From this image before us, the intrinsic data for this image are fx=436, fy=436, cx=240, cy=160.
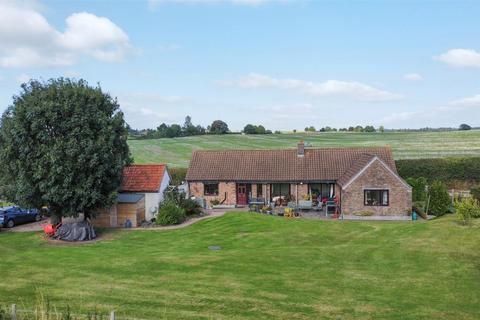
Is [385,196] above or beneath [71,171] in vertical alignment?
beneath

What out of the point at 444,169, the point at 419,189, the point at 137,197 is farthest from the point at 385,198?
the point at 137,197

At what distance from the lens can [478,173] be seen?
45.5m

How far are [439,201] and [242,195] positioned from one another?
55.9ft

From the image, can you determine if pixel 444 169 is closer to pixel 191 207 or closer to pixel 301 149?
pixel 301 149

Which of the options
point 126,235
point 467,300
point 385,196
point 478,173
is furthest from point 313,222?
point 478,173

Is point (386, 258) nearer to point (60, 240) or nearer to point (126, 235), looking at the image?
point (126, 235)

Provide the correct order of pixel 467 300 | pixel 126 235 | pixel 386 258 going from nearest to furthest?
pixel 467 300 → pixel 386 258 → pixel 126 235

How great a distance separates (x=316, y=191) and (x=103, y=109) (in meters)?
20.2

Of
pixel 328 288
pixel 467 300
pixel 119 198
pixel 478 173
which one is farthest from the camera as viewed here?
pixel 478 173

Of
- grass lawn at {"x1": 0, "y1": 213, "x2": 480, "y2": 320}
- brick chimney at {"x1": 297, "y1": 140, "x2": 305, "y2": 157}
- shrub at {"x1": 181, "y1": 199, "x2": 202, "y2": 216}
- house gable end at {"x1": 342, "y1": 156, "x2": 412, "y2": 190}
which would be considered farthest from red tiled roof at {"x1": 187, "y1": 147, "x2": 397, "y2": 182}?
grass lawn at {"x1": 0, "y1": 213, "x2": 480, "y2": 320}

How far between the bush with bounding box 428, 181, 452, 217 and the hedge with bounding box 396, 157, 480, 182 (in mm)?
12457

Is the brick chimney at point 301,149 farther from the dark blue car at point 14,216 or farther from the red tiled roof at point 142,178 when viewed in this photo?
the dark blue car at point 14,216

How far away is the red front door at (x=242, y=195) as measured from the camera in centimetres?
4134

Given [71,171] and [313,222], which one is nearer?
[71,171]
